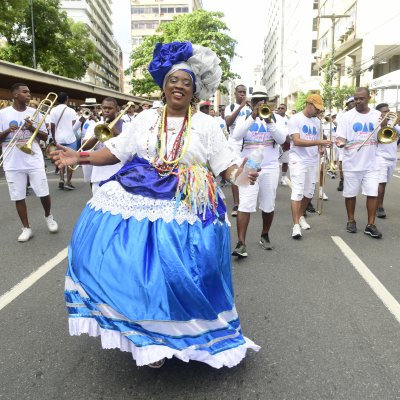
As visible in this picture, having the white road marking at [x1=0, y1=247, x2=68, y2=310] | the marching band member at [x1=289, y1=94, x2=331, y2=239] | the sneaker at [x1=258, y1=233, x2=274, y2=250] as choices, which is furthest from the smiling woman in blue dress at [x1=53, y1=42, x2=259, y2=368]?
the marching band member at [x1=289, y1=94, x2=331, y2=239]

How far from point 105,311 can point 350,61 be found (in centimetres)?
4017

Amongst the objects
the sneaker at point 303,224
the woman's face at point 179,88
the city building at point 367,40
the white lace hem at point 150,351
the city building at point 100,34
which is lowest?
the sneaker at point 303,224

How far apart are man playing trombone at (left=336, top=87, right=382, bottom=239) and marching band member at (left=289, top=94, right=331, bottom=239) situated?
44 centimetres

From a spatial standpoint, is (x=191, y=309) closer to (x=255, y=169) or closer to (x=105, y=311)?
(x=105, y=311)

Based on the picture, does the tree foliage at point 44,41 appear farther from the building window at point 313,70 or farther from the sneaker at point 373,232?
the building window at point 313,70

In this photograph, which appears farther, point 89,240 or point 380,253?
point 380,253

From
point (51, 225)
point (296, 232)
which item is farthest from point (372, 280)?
point (51, 225)

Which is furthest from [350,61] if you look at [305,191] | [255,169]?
[255,169]

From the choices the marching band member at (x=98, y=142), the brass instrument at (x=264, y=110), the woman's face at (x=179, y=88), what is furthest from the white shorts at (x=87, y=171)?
the woman's face at (x=179, y=88)

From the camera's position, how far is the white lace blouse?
100.0 inches

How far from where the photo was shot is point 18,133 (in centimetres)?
542

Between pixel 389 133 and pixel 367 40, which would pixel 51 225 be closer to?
pixel 389 133

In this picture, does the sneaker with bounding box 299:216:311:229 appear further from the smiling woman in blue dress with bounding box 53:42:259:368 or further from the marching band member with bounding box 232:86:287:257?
the smiling woman in blue dress with bounding box 53:42:259:368

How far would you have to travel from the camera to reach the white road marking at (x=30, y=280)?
3.66 metres
